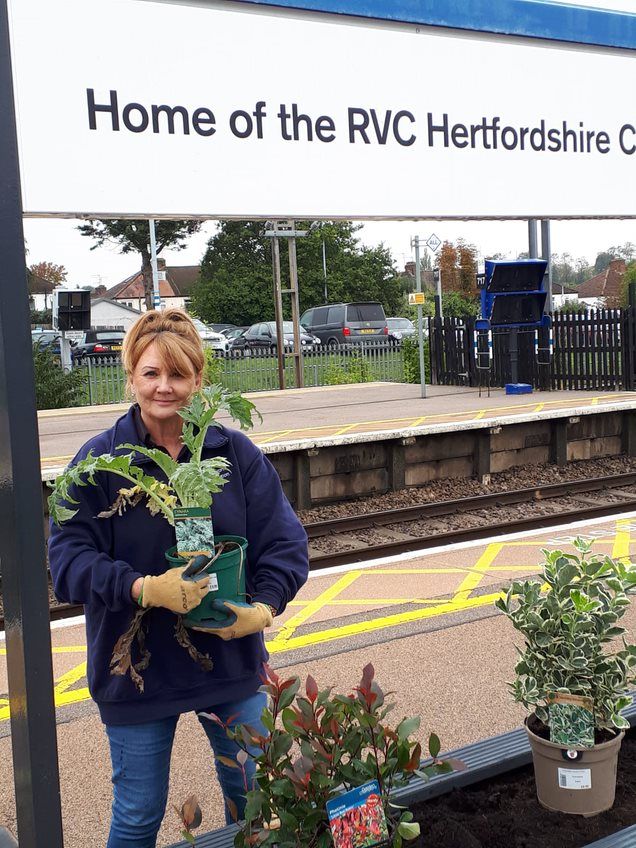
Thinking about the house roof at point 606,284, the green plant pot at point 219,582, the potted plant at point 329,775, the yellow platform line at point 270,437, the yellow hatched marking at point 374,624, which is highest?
the house roof at point 606,284

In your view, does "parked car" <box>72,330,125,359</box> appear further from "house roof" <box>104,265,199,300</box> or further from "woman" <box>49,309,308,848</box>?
"house roof" <box>104,265,199,300</box>

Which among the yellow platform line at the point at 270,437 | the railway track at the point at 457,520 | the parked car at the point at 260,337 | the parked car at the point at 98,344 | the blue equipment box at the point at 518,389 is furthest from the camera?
the parked car at the point at 260,337

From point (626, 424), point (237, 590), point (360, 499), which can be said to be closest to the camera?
point (237, 590)

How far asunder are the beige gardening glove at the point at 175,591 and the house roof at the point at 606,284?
7315 cm

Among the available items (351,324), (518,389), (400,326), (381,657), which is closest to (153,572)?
(381,657)

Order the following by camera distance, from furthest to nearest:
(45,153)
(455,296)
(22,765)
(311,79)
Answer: (455,296) < (311,79) < (45,153) < (22,765)

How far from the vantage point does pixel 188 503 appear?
2.15 metres

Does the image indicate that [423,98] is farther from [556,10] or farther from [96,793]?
[96,793]

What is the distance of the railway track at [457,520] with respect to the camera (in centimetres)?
827

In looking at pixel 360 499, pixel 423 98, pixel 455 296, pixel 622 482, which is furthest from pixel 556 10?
pixel 455 296

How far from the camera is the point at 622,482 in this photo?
37.8ft

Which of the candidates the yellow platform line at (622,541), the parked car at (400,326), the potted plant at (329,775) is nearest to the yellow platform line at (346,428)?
the yellow platform line at (622,541)

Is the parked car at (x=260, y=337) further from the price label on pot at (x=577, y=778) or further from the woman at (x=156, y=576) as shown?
the price label on pot at (x=577, y=778)

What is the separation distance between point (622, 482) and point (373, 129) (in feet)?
29.2
